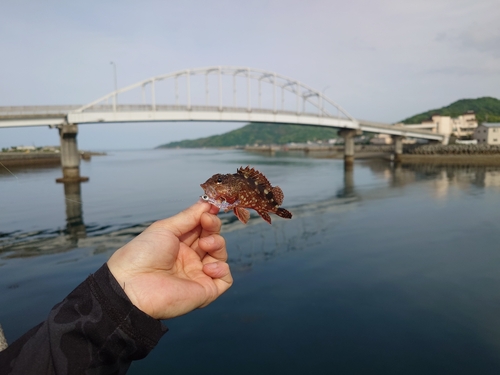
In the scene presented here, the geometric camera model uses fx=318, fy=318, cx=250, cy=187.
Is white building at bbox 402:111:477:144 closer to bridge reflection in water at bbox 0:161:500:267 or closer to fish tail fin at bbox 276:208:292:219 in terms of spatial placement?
bridge reflection in water at bbox 0:161:500:267

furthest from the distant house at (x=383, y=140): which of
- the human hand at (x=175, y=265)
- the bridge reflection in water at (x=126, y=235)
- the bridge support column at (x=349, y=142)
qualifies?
the human hand at (x=175, y=265)

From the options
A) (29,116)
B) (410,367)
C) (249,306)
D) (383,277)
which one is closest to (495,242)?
(383,277)

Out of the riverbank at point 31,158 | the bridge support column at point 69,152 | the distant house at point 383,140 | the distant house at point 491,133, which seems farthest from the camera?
the distant house at point 383,140

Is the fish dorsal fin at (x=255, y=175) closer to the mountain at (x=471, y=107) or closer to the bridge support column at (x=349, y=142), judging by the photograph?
the bridge support column at (x=349, y=142)

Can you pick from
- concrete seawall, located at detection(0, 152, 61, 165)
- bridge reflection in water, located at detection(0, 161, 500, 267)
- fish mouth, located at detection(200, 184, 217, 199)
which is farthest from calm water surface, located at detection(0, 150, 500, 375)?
concrete seawall, located at detection(0, 152, 61, 165)

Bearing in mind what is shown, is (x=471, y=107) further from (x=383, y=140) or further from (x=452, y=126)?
(x=452, y=126)

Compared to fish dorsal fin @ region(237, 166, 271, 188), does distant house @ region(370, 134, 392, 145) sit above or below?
above
